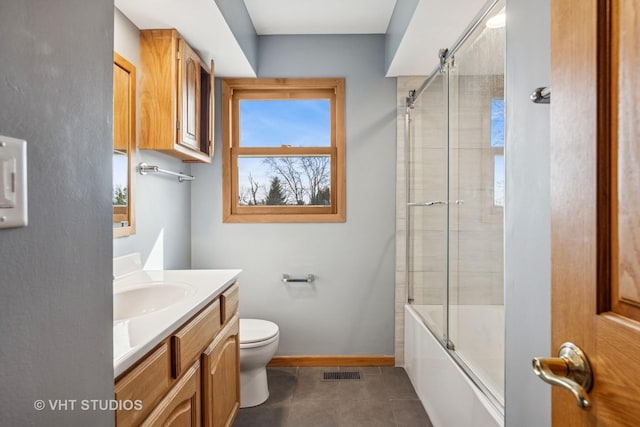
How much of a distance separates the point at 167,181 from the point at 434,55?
1857mm

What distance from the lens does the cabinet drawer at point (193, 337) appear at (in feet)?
3.93

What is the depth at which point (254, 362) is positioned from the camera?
7.16ft

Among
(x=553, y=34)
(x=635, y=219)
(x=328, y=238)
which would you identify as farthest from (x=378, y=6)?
(x=635, y=219)

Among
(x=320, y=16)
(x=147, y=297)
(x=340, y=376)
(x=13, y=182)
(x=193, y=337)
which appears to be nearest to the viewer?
(x=13, y=182)

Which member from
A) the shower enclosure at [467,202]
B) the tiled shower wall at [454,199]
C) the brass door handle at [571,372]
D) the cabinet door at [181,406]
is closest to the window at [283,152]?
the tiled shower wall at [454,199]

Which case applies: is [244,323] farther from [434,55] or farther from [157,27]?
[434,55]

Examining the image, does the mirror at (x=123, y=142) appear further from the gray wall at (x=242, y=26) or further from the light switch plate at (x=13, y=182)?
the light switch plate at (x=13, y=182)

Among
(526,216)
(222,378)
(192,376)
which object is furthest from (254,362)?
(526,216)

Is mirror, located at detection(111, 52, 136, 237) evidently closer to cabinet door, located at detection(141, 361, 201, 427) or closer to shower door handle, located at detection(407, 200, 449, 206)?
cabinet door, located at detection(141, 361, 201, 427)

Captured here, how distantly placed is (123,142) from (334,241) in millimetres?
1530

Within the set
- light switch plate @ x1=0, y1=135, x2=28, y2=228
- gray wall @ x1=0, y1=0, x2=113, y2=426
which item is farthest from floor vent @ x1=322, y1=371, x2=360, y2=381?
light switch plate @ x1=0, y1=135, x2=28, y2=228

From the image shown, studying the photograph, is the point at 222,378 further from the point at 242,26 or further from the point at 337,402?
the point at 242,26

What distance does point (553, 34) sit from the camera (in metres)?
0.65

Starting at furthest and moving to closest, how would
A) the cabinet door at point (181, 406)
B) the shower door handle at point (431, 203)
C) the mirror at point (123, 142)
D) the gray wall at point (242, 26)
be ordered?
1. the shower door handle at point (431, 203)
2. the gray wall at point (242, 26)
3. the mirror at point (123, 142)
4. the cabinet door at point (181, 406)
